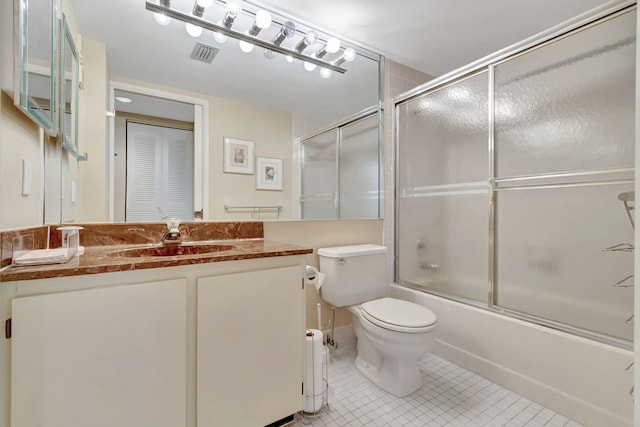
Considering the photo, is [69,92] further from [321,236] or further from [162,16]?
[321,236]

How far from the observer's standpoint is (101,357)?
86 cm

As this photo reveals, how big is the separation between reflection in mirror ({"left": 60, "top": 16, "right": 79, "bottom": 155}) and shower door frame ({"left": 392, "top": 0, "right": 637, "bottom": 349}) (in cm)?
201

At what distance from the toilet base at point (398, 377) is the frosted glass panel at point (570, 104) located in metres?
1.26

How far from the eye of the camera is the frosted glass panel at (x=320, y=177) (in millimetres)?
1899

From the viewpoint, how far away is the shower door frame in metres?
1.32

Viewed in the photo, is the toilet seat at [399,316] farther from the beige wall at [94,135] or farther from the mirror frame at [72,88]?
the mirror frame at [72,88]

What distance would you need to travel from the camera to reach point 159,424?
0.96 m

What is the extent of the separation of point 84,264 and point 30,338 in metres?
0.22

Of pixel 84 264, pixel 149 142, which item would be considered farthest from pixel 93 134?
pixel 84 264

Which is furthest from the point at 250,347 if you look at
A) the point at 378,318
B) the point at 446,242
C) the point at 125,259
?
the point at 446,242

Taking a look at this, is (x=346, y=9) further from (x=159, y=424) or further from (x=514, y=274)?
(x=159, y=424)

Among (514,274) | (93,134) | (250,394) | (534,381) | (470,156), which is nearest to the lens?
(250,394)

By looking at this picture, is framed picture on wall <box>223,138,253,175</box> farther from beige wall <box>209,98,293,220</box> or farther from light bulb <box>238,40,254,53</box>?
light bulb <box>238,40,254,53</box>

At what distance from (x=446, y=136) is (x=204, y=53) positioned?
1.69 m
